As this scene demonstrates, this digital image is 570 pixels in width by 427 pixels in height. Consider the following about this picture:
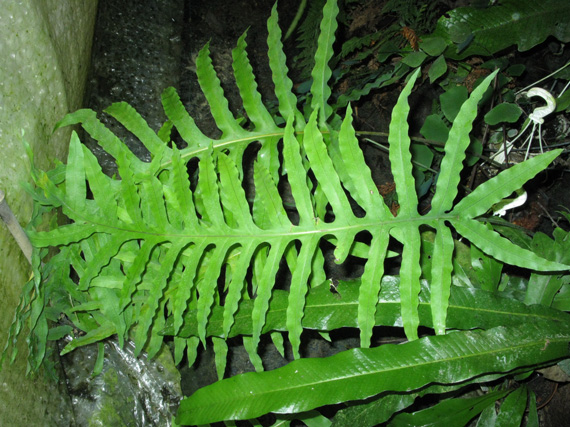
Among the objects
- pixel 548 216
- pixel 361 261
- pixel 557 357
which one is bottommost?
pixel 557 357

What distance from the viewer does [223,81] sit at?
6.54 feet

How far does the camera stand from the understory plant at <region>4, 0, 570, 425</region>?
3.49 ft

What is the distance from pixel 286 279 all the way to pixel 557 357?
0.94 meters

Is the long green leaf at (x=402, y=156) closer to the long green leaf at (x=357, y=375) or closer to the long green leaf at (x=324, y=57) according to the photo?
Answer: the long green leaf at (x=324, y=57)

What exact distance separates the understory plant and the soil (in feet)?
1.32

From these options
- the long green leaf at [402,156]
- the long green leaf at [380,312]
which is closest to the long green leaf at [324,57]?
the long green leaf at [402,156]

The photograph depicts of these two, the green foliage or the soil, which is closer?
the green foliage

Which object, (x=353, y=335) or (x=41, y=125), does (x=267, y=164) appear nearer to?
(x=41, y=125)

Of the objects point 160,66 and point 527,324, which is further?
point 160,66

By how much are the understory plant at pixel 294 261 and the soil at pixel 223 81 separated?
1.32ft

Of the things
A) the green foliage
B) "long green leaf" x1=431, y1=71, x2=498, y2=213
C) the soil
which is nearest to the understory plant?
"long green leaf" x1=431, y1=71, x2=498, y2=213

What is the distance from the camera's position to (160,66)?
6.04 feet

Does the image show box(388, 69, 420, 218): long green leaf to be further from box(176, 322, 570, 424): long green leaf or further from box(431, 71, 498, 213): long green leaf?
box(176, 322, 570, 424): long green leaf

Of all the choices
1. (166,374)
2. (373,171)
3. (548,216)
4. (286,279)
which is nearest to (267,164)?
(286,279)
